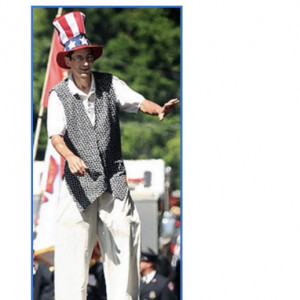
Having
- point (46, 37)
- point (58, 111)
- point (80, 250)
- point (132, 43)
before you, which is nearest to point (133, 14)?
point (132, 43)

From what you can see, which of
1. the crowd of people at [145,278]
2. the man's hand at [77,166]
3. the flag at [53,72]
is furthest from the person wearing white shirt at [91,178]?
the crowd of people at [145,278]

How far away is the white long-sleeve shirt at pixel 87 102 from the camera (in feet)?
14.7

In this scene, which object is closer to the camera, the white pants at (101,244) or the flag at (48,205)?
the white pants at (101,244)

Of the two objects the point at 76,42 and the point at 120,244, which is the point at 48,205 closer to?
the point at 120,244

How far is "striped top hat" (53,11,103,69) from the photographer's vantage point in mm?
4566

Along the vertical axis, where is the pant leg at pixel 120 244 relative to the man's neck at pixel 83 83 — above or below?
below

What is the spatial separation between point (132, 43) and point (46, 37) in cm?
48

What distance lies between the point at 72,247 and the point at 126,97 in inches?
31.7

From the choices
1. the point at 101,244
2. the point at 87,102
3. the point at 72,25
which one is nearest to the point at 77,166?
the point at 87,102

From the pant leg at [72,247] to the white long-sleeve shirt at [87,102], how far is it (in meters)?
0.34

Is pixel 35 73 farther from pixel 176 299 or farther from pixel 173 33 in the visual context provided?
pixel 176 299

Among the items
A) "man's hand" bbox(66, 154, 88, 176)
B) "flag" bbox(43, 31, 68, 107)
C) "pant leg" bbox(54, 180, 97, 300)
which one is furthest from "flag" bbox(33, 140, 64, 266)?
"man's hand" bbox(66, 154, 88, 176)

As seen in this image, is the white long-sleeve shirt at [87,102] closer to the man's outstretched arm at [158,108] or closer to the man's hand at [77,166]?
the man's outstretched arm at [158,108]

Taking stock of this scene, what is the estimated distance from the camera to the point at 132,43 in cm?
509
